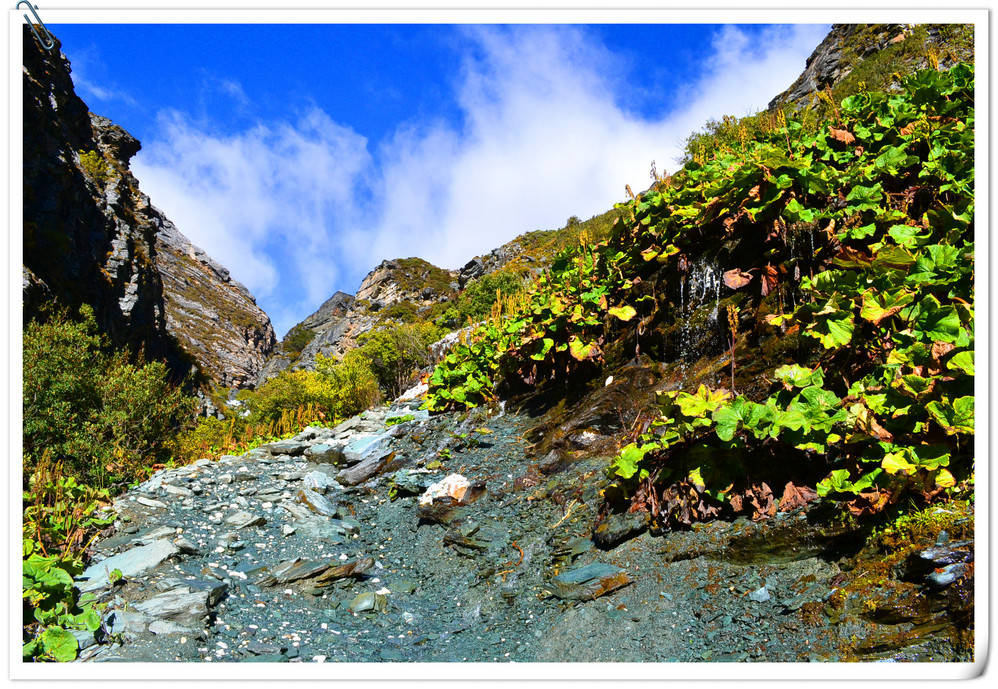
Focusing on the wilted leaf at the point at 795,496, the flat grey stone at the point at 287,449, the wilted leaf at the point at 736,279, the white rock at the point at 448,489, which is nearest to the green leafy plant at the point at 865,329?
the wilted leaf at the point at 795,496

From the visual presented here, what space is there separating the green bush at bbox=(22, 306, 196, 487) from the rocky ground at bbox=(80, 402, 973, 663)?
1430mm

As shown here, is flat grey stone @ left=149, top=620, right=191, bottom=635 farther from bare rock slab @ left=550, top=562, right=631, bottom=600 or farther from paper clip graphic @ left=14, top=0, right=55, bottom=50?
paper clip graphic @ left=14, top=0, right=55, bottom=50

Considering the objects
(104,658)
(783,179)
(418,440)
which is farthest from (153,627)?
(783,179)

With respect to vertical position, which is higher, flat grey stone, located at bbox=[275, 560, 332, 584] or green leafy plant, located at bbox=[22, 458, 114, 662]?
green leafy plant, located at bbox=[22, 458, 114, 662]

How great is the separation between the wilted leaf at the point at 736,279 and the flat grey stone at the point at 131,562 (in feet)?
13.4

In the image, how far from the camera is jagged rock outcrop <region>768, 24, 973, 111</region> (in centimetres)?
731

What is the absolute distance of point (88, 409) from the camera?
5.90 meters

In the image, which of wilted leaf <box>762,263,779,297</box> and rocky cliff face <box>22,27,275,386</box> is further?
rocky cliff face <box>22,27,275,386</box>

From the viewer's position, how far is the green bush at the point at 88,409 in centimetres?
520

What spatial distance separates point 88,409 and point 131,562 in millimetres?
4045

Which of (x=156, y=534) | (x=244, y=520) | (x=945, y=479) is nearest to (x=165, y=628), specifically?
(x=156, y=534)

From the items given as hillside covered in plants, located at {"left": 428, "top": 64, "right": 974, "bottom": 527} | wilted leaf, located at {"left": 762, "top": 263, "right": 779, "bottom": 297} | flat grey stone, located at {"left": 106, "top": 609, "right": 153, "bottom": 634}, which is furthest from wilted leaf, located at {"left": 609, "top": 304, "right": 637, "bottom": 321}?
flat grey stone, located at {"left": 106, "top": 609, "right": 153, "bottom": 634}

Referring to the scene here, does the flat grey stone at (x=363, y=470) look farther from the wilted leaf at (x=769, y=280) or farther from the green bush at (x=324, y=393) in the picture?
the green bush at (x=324, y=393)
